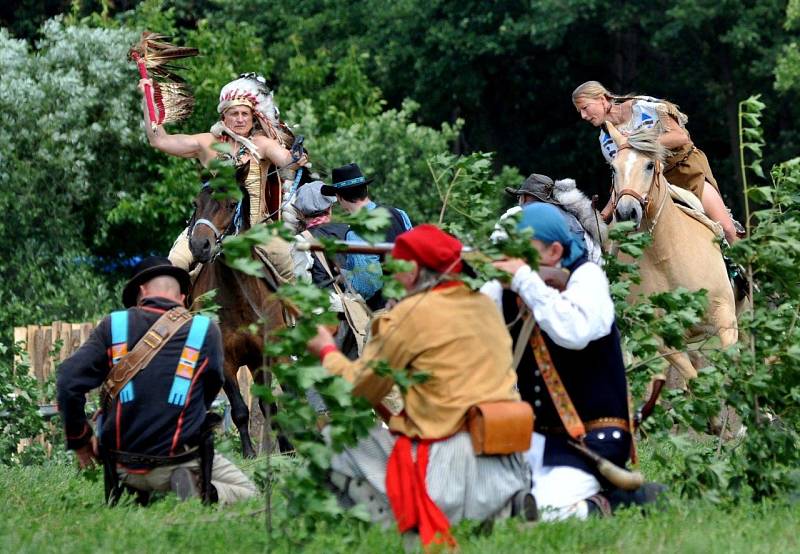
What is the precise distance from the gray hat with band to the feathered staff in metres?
1.40

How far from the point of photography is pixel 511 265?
7.44 m

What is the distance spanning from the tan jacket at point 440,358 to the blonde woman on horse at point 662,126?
19.7 ft

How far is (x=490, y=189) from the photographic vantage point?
945cm

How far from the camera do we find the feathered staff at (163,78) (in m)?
13.8

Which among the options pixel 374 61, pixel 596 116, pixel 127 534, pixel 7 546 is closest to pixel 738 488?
pixel 127 534

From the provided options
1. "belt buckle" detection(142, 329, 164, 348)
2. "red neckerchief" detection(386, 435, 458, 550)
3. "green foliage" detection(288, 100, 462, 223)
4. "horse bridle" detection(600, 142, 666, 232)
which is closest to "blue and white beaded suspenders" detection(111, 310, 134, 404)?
"belt buckle" detection(142, 329, 164, 348)

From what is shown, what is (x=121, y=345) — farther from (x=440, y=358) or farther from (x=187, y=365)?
(x=440, y=358)

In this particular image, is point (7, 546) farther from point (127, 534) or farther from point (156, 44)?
point (156, 44)

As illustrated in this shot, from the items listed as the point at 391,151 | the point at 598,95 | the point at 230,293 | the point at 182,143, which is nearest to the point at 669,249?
the point at 598,95

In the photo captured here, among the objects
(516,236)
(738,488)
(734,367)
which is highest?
(516,236)

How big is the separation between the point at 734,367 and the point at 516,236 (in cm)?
230

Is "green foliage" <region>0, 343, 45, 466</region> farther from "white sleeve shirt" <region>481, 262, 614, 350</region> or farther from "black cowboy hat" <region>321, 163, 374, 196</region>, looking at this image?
"white sleeve shirt" <region>481, 262, 614, 350</region>

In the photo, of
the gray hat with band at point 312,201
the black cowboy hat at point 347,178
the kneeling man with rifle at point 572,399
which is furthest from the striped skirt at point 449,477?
the gray hat with band at point 312,201

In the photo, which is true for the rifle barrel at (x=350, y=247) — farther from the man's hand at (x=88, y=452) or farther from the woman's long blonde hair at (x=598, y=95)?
the woman's long blonde hair at (x=598, y=95)
